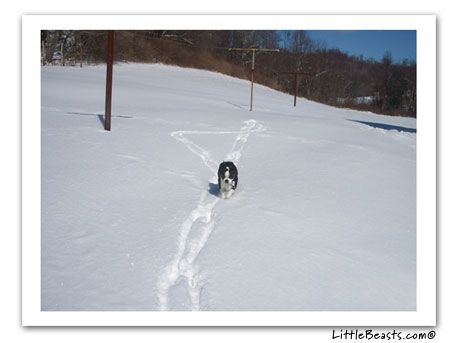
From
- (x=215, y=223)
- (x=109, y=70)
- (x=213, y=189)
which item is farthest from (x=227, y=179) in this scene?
(x=109, y=70)

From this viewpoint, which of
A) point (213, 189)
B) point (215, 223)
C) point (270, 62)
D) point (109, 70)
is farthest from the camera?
point (270, 62)

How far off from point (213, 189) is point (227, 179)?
813 mm

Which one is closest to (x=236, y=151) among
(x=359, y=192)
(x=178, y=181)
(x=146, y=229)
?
(x=178, y=181)

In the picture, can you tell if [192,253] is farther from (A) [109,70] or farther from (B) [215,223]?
(A) [109,70]

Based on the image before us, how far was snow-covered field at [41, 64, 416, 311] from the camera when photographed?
3703mm

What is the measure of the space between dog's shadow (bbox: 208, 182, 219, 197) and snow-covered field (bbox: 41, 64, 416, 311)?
44 mm

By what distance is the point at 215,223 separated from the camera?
17.5 ft

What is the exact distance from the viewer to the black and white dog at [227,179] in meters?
6.11

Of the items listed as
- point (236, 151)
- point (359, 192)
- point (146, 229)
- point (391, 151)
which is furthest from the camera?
point (391, 151)

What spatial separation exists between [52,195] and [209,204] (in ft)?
8.22

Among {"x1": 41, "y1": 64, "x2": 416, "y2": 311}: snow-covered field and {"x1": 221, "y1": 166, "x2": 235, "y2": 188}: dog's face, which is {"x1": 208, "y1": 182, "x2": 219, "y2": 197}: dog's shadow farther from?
{"x1": 221, "y1": 166, "x2": 235, "y2": 188}: dog's face
